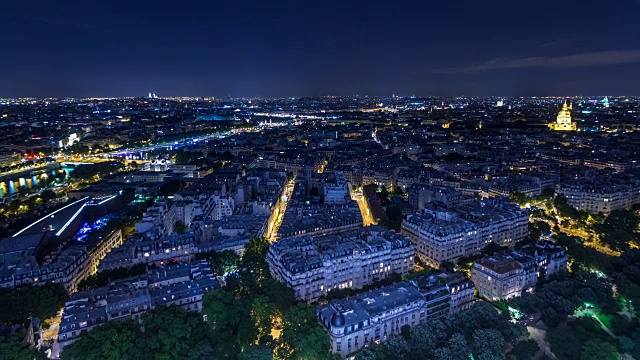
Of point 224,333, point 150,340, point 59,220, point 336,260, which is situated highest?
point 336,260

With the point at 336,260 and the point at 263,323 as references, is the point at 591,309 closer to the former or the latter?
the point at 336,260

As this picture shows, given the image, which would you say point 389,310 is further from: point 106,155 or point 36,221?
point 106,155

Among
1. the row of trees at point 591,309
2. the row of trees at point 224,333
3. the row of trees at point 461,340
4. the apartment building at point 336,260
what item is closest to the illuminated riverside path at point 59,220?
the row of trees at point 224,333

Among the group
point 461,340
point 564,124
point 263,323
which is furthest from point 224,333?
point 564,124

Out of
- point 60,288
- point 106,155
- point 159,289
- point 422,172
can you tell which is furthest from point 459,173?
point 106,155

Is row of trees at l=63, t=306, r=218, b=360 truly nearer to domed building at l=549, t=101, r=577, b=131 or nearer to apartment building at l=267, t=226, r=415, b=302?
apartment building at l=267, t=226, r=415, b=302

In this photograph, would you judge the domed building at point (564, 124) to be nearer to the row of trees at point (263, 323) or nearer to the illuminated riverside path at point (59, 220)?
the row of trees at point (263, 323)

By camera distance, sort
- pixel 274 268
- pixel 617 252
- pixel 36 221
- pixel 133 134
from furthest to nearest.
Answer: pixel 133 134
pixel 36 221
pixel 617 252
pixel 274 268

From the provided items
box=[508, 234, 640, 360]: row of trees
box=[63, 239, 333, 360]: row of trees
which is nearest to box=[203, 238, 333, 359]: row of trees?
box=[63, 239, 333, 360]: row of trees
